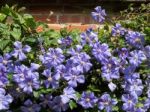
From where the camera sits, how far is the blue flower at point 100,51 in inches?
110

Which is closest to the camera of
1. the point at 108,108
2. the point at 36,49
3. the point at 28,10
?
the point at 108,108

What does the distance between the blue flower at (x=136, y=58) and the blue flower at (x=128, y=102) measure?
0.17m

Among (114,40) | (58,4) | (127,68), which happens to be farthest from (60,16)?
(127,68)

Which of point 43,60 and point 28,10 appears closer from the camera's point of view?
point 43,60

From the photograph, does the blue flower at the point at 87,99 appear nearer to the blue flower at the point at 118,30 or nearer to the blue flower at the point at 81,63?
the blue flower at the point at 81,63

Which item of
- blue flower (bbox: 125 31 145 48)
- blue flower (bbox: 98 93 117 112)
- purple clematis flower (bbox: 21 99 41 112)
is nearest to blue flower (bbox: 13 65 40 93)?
purple clematis flower (bbox: 21 99 41 112)

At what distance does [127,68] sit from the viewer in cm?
280

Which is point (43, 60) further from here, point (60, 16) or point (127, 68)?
point (60, 16)

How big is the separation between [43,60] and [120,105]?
1.54 ft

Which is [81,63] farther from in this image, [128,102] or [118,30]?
[118,30]

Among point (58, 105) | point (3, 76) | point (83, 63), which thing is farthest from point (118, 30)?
point (3, 76)

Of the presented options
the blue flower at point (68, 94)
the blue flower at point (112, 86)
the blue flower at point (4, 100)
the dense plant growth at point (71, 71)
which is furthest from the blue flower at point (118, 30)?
the blue flower at point (4, 100)

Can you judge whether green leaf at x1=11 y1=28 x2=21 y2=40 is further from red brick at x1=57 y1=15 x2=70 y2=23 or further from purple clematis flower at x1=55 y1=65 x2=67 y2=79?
red brick at x1=57 y1=15 x2=70 y2=23

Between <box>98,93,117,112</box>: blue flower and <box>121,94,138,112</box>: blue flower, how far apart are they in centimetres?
5
